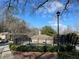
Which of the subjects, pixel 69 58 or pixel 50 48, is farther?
pixel 50 48

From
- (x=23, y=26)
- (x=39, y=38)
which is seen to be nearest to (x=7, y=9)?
(x=39, y=38)

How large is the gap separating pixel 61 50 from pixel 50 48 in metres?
1.40

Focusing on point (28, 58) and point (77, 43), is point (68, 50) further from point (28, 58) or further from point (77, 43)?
point (77, 43)

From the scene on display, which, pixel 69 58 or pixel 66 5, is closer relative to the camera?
pixel 66 5

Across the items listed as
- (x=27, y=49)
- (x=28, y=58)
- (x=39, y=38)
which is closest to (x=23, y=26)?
(x=39, y=38)

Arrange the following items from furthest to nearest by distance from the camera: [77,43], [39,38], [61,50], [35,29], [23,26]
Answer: [35,29] < [23,26] < [39,38] < [77,43] < [61,50]

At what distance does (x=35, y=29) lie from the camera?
389ft

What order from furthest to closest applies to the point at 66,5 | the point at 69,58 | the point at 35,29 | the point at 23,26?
the point at 35,29 → the point at 23,26 → the point at 69,58 → the point at 66,5

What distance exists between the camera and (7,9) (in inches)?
711

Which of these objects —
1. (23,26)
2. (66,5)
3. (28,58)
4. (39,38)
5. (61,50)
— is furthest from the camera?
(23,26)

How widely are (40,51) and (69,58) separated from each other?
310 inches

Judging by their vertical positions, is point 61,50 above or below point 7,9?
below

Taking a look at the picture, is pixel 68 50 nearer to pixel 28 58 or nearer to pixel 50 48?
pixel 50 48

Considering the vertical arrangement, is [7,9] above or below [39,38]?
above
